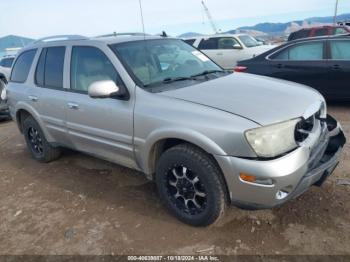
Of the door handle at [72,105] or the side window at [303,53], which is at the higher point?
the side window at [303,53]

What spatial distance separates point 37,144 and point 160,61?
2632mm

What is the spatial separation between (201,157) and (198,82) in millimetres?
961

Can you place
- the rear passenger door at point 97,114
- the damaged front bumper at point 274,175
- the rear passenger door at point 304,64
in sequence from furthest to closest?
1. the rear passenger door at point 304,64
2. the rear passenger door at point 97,114
3. the damaged front bumper at point 274,175

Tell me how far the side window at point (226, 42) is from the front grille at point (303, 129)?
9.52 m

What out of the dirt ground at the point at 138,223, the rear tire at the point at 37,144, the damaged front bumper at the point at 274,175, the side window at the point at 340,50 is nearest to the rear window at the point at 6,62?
the rear tire at the point at 37,144

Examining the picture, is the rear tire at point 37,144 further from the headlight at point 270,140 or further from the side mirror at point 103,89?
the headlight at point 270,140

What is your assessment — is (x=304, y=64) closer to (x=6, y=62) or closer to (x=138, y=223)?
(x=138, y=223)

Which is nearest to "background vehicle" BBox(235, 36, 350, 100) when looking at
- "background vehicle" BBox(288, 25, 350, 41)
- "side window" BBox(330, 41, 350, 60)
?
"side window" BBox(330, 41, 350, 60)

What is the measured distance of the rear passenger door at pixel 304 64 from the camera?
660 cm

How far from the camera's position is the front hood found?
2787 mm

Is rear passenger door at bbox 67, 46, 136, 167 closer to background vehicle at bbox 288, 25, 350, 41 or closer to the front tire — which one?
the front tire

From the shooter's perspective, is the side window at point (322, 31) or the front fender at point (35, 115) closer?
the front fender at point (35, 115)

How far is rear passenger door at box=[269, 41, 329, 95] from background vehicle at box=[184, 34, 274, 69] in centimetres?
490

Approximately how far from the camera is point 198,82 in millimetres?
3529
